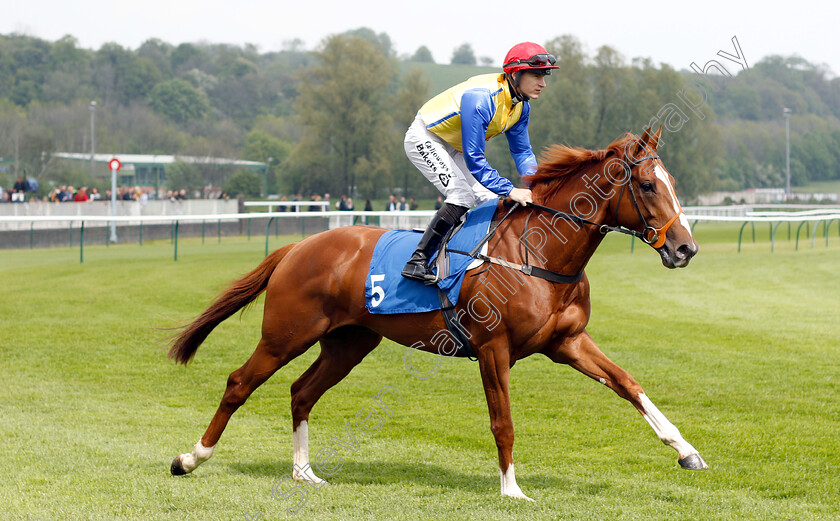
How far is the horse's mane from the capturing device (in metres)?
4.36

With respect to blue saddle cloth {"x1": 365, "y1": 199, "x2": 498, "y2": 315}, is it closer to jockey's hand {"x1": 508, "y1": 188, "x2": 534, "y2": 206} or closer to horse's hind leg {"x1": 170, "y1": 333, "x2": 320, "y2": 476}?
jockey's hand {"x1": 508, "y1": 188, "x2": 534, "y2": 206}

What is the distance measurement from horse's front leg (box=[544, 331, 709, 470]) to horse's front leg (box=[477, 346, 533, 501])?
1.10ft

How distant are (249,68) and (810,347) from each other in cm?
12518

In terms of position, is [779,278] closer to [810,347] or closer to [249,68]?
[810,347]


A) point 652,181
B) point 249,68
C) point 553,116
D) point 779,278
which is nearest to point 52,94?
point 249,68

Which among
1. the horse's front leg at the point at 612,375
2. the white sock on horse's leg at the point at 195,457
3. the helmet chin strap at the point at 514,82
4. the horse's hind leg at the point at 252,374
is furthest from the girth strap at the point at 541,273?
the white sock on horse's leg at the point at 195,457

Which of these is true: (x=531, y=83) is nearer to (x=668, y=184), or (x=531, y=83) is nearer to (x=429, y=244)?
(x=668, y=184)

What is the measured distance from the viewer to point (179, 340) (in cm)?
515

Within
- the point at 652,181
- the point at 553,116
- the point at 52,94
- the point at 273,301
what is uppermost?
the point at 52,94

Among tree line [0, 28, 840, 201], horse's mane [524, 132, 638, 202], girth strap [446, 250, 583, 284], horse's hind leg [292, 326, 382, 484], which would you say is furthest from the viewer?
tree line [0, 28, 840, 201]

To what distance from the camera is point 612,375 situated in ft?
14.0

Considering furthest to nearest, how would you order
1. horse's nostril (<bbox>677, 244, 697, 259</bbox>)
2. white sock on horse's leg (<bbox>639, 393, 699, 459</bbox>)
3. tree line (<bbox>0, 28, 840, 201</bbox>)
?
tree line (<bbox>0, 28, 840, 201</bbox>)
white sock on horse's leg (<bbox>639, 393, 699, 459</bbox>)
horse's nostril (<bbox>677, 244, 697, 259</bbox>)

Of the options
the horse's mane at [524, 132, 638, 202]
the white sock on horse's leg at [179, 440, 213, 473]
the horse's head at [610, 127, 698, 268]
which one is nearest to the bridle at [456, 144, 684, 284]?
the horse's head at [610, 127, 698, 268]

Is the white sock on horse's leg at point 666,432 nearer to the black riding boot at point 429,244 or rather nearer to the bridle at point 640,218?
the bridle at point 640,218
